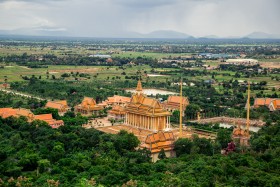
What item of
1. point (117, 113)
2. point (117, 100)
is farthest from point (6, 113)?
point (117, 100)

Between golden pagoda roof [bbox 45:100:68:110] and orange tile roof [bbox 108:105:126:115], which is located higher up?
golden pagoda roof [bbox 45:100:68:110]

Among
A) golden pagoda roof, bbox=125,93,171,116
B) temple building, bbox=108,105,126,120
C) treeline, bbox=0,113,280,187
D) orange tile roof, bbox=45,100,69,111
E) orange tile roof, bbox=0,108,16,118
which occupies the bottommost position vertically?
temple building, bbox=108,105,126,120

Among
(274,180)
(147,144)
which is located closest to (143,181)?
(274,180)

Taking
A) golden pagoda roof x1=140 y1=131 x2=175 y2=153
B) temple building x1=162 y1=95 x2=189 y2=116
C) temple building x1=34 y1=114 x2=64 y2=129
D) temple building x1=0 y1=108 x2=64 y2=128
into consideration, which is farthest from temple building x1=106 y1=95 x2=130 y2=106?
golden pagoda roof x1=140 y1=131 x2=175 y2=153

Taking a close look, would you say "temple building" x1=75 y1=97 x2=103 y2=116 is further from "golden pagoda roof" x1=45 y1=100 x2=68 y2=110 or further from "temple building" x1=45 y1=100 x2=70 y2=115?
"golden pagoda roof" x1=45 y1=100 x2=68 y2=110

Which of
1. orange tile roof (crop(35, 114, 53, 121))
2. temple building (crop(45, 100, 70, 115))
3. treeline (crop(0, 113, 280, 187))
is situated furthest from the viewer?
temple building (crop(45, 100, 70, 115))

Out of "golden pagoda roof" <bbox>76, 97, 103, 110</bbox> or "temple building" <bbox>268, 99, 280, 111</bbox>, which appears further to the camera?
"temple building" <bbox>268, 99, 280, 111</bbox>
